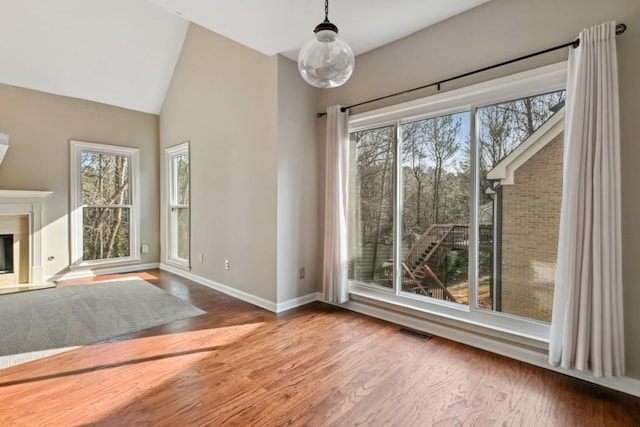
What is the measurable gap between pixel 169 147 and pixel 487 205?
495cm

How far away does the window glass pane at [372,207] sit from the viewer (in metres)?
3.29

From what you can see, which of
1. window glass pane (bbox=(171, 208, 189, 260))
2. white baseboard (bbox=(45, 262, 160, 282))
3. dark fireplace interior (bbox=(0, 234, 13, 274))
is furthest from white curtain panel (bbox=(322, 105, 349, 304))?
dark fireplace interior (bbox=(0, 234, 13, 274))

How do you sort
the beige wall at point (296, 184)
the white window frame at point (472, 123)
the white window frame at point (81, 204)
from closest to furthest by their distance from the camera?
the white window frame at point (472, 123) < the beige wall at point (296, 184) < the white window frame at point (81, 204)

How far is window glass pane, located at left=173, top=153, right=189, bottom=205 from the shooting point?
511 centimetres

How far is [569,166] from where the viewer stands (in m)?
2.02

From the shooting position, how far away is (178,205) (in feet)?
17.5

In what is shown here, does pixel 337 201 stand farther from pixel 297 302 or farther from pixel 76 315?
pixel 76 315

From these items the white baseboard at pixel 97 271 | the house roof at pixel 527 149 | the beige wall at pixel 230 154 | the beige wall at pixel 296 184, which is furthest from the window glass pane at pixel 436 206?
the white baseboard at pixel 97 271

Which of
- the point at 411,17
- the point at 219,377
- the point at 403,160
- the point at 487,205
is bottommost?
the point at 219,377

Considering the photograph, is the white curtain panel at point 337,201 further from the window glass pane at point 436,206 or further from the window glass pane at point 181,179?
the window glass pane at point 181,179

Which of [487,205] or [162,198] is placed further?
[162,198]

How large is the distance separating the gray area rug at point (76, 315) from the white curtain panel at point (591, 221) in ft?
10.5

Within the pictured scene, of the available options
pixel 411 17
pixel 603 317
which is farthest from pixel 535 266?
pixel 411 17

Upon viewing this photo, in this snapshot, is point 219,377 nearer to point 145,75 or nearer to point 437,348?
point 437,348
